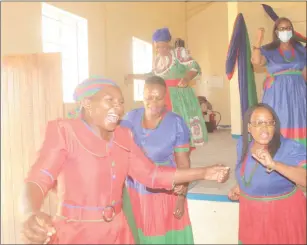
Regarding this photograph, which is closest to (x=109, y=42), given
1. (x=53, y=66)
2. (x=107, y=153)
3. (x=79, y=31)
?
(x=79, y=31)

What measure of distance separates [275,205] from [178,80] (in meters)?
2.54

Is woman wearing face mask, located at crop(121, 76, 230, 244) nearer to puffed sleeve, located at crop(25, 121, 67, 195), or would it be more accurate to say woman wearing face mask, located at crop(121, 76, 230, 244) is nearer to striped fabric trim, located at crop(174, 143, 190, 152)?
striped fabric trim, located at crop(174, 143, 190, 152)

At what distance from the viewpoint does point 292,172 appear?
Result: 153 cm

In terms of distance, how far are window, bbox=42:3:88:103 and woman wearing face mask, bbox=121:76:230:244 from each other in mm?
2313

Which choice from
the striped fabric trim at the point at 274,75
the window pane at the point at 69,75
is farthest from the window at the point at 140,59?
the striped fabric trim at the point at 274,75

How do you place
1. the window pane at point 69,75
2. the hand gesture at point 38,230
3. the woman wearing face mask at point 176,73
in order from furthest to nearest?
the window pane at point 69,75 < the woman wearing face mask at point 176,73 < the hand gesture at point 38,230

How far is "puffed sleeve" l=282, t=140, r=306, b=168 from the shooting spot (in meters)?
1.64

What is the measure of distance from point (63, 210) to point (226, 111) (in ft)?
26.0

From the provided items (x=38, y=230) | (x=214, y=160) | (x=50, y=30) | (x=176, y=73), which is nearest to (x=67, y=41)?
(x=50, y=30)

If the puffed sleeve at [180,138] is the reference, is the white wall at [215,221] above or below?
below

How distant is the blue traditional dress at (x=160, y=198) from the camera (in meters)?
1.96

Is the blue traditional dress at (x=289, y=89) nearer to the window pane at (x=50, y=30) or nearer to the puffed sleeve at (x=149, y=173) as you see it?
the puffed sleeve at (x=149, y=173)

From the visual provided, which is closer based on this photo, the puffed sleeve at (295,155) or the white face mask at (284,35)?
the puffed sleeve at (295,155)

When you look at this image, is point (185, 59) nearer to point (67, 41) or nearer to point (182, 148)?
point (67, 41)
